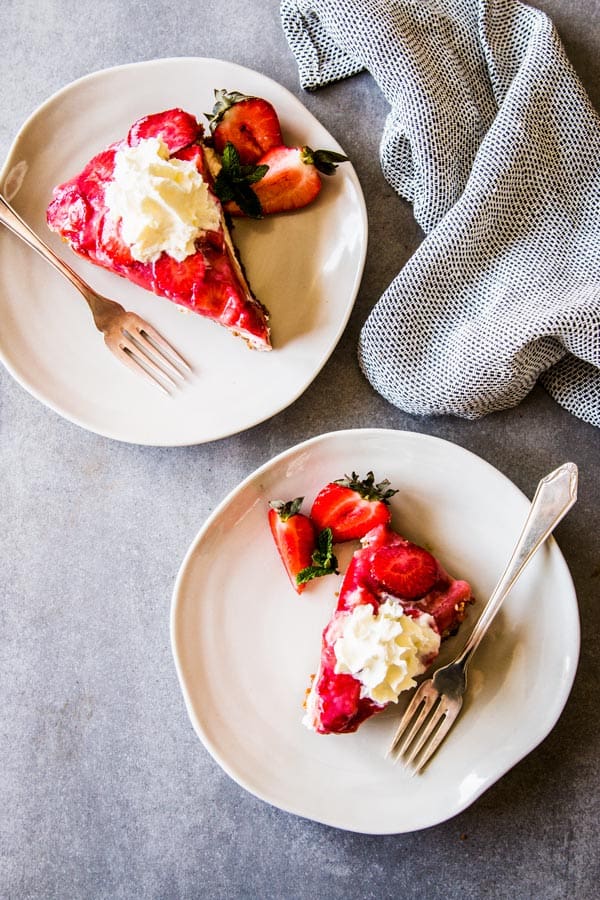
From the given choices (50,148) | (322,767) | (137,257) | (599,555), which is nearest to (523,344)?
(599,555)

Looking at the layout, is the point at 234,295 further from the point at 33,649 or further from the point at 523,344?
the point at 33,649

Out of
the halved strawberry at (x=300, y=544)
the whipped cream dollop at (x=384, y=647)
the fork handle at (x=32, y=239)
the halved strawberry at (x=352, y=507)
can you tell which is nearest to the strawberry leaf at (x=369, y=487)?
the halved strawberry at (x=352, y=507)

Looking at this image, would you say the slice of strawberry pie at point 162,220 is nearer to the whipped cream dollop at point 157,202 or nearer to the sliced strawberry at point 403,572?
the whipped cream dollop at point 157,202

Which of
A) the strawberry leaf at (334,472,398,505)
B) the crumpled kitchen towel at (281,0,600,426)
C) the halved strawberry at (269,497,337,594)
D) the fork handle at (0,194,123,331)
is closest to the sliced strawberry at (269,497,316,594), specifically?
the halved strawberry at (269,497,337,594)

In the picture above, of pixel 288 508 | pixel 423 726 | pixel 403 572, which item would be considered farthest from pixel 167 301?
pixel 423 726

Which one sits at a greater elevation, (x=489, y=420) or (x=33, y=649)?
(x=489, y=420)

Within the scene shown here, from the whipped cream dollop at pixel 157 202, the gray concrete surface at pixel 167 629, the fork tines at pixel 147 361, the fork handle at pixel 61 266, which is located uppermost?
the whipped cream dollop at pixel 157 202

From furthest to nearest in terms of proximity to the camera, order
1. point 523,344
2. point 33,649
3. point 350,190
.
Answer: point 33,649 < point 350,190 < point 523,344
